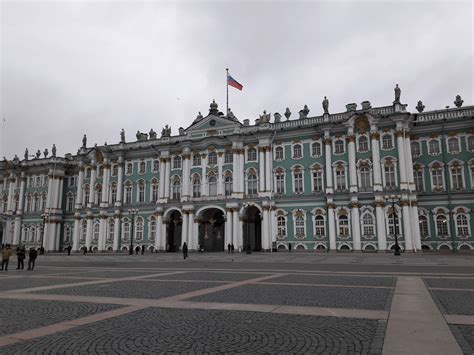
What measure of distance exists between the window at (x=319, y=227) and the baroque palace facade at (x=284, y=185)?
0.73 feet

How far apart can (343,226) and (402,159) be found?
34.2 feet

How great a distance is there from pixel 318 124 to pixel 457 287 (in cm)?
3706

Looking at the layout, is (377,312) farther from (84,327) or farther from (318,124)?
(318,124)

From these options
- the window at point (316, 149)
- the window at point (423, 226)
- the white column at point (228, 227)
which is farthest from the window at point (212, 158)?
the window at point (423, 226)

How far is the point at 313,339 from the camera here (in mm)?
6504

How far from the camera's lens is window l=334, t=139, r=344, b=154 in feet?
157

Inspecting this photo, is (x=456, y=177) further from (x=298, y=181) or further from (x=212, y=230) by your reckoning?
(x=212, y=230)

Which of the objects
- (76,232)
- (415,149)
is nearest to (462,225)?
(415,149)

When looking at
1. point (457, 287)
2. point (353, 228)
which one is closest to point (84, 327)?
point (457, 287)

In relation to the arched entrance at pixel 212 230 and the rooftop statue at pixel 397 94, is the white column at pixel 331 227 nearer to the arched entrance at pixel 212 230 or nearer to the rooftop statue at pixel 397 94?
the rooftop statue at pixel 397 94

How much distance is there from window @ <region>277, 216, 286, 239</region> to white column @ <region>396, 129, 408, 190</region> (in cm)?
1482

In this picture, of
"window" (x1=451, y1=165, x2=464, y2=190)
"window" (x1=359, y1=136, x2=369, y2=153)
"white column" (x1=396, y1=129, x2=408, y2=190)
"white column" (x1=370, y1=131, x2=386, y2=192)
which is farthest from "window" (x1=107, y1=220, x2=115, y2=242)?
"window" (x1=451, y1=165, x2=464, y2=190)

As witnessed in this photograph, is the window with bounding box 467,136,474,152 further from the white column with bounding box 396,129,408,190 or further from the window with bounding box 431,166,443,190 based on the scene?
the white column with bounding box 396,129,408,190

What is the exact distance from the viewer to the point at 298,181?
49594 mm
